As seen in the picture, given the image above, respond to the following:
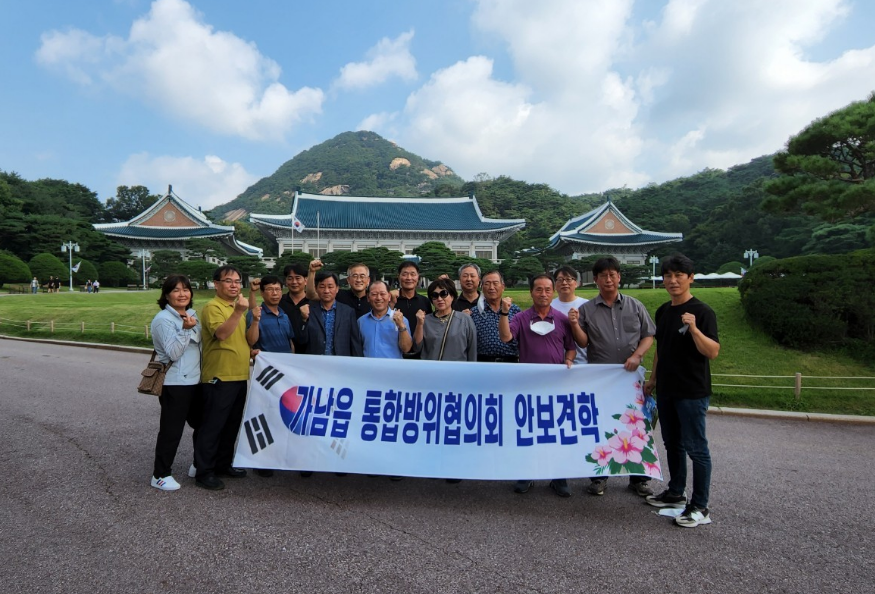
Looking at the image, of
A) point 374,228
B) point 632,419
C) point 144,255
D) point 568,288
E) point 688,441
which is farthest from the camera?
point 144,255

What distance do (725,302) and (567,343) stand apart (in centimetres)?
983

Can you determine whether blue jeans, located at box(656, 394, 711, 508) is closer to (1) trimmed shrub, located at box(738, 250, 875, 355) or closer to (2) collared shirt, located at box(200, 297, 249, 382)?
(2) collared shirt, located at box(200, 297, 249, 382)

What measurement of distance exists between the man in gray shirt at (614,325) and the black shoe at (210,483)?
9.33 ft

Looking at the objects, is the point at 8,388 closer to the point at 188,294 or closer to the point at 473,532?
the point at 188,294

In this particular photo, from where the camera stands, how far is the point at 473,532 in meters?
2.98

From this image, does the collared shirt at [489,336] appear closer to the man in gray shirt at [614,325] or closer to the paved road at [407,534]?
the man in gray shirt at [614,325]

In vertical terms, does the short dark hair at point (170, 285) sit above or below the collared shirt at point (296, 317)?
above

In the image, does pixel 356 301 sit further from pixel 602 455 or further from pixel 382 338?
pixel 602 455

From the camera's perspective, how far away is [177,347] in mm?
3473

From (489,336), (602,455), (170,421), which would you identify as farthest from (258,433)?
(602,455)

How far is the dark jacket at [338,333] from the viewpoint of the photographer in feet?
13.3

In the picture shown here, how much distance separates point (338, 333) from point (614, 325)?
2295 mm

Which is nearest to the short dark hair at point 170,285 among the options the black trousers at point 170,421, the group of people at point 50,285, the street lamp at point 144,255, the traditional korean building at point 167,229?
the black trousers at point 170,421

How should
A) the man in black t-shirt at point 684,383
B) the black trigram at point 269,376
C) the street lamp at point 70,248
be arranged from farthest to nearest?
1. the street lamp at point 70,248
2. the black trigram at point 269,376
3. the man in black t-shirt at point 684,383
